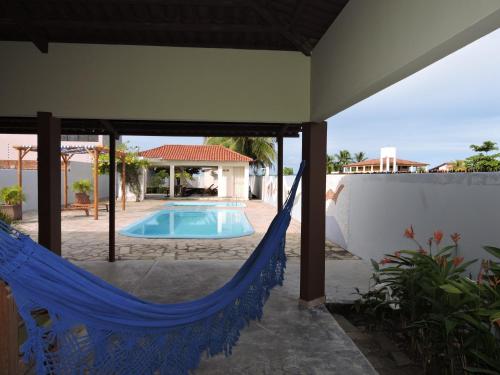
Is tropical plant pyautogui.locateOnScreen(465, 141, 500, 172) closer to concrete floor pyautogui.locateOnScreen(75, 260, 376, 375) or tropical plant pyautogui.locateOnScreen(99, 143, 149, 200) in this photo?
concrete floor pyautogui.locateOnScreen(75, 260, 376, 375)

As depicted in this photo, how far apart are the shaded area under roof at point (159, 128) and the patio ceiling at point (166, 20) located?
5.64ft

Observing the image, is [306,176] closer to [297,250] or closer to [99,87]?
[99,87]

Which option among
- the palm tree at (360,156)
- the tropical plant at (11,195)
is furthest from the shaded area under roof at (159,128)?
the palm tree at (360,156)

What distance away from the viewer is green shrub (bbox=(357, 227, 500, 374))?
203 centimetres

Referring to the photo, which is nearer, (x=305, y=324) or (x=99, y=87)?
(x=305, y=324)

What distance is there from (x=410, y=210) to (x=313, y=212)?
1481 millimetres

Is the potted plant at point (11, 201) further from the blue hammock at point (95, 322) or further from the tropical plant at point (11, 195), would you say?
the blue hammock at point (95, 322)

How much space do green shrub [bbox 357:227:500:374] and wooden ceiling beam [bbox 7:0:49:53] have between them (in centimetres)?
344

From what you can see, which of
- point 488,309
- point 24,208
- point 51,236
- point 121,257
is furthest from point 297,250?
point 24,208

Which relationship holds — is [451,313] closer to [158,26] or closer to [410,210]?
[410,210]

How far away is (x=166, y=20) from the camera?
9.91 feet

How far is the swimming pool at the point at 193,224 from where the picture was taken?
8555 mm

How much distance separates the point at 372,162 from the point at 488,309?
23066 millimetres

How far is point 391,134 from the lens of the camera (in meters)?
43.6
